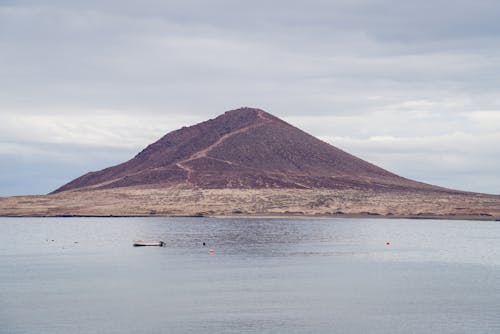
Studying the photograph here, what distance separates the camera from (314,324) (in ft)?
160

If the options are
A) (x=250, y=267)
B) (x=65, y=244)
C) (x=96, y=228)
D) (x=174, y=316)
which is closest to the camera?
(x=174, y=316)

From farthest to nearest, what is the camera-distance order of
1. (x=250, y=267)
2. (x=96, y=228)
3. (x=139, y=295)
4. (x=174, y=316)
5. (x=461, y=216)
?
(x=461, y=216) → (x=96, y=228) → (x=250, y=267) → (x=139, y=295) → (x=174, y=316)

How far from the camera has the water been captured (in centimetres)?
4909

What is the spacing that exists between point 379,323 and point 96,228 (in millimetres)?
120193

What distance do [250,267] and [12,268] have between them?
2700 centimetres

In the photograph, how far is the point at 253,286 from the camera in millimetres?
65500

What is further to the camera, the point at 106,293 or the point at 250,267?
the point at 250,267

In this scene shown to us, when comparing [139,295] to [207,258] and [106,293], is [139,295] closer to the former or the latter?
[106,293]

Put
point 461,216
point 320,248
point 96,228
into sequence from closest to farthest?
point 320,248 < point 96,228 < point 461,216

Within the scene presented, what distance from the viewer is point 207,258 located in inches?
3570

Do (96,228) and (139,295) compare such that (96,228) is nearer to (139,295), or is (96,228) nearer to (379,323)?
(139,295)

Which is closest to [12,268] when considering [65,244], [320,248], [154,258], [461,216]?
[154,258]

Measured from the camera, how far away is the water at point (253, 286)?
49094mm

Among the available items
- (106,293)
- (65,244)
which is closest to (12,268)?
(106,293)
